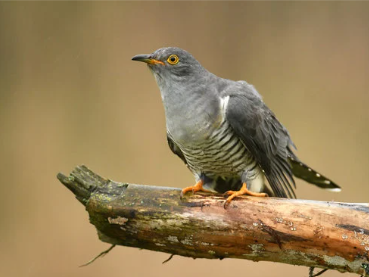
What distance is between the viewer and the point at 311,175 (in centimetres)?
258

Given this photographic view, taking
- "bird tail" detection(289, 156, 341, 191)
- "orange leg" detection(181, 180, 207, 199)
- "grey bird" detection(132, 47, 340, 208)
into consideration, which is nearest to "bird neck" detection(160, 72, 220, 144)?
"grey bird" detection(132, 47, 340, 208)

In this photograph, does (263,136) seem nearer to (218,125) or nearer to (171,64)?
(218,125)

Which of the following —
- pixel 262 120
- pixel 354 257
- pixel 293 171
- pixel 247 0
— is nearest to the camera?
pixel 354 257

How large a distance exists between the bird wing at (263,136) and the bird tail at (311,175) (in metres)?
0.08

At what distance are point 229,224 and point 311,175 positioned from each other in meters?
0.85

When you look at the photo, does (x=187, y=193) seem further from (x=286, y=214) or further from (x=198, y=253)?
(x=286, y=214)

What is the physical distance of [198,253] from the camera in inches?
77.9

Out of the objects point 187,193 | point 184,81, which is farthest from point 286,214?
point 184,81

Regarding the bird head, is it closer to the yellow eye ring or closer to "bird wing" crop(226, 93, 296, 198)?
the yellow eye ring

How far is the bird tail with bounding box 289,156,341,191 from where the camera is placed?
255 centimetres

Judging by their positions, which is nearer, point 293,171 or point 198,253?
point 198,253

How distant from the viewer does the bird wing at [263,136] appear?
7.08 ft

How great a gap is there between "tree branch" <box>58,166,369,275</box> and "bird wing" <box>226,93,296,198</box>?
30 centimetres

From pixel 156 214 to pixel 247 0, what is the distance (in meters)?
2.71
